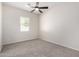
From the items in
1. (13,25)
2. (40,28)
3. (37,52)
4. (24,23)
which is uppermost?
(24,23)

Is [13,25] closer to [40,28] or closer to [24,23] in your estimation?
[24,23]

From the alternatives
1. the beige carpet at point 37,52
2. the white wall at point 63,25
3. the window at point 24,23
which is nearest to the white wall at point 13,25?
the window at point 24,23

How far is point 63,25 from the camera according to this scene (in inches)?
174

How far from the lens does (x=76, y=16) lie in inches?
149

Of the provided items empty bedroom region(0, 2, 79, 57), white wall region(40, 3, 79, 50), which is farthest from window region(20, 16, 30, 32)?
white wall region(40, 3, 79, 50)

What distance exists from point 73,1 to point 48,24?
7.72ft

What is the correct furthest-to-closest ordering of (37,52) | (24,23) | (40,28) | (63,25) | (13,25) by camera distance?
(40,28) → (24,23) → (13,25) → (63,25) → (37,52)

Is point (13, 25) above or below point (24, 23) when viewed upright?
below

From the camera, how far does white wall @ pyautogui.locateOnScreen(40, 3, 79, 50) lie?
3859mm

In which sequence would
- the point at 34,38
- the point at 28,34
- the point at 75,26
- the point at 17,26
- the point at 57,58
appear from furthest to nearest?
1. the point at 34,38
2. the point at 28,34
3. the point at 17,26
4. the point at 75,26
5. the point at 57,58

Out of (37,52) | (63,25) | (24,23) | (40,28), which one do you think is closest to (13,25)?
(24,23)

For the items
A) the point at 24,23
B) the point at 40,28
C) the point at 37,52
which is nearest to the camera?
the point at 37,52

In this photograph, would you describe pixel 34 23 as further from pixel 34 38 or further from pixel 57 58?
pixel 57 58

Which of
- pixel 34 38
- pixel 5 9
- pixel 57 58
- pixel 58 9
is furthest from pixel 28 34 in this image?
pixel 57 58
